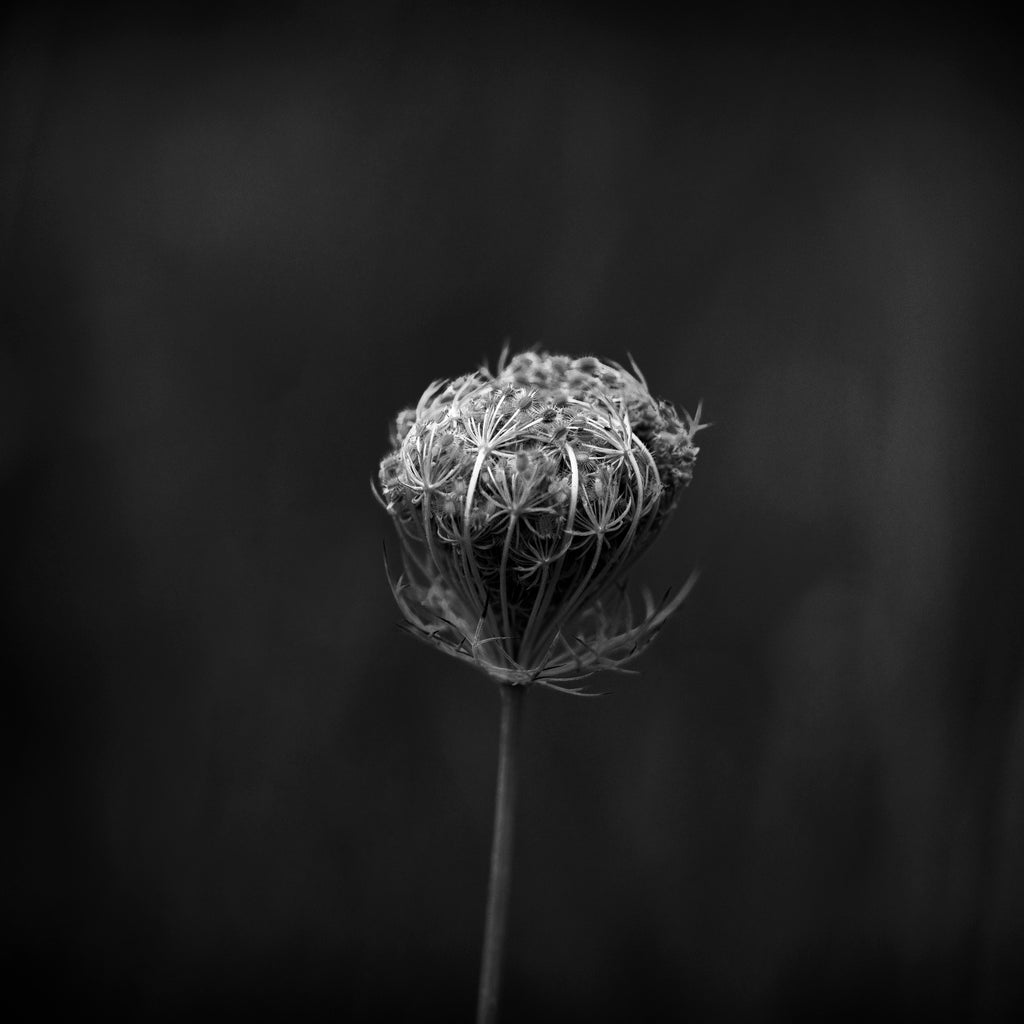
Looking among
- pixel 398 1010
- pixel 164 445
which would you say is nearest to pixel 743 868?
pixel 398 1010

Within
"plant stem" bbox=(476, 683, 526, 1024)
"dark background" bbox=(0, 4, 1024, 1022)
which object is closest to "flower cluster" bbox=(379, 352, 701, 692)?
"plant stem" bbox=(476, 683, 526, 1024)

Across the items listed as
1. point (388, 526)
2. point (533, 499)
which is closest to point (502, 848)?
point (533, 499)

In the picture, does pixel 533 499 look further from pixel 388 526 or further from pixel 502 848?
pixel 388 526

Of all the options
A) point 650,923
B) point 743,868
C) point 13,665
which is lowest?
point 650,923

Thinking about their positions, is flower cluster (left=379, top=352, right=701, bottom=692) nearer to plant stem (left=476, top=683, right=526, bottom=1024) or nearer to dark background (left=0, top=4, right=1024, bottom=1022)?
plant stem (left=476, top=683, right=526, bottom=1024)

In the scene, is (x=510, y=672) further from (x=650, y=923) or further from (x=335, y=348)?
(x=650, y=923)

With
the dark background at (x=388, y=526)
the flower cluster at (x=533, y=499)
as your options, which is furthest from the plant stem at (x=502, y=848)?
the dark background at (x=388, y=526)

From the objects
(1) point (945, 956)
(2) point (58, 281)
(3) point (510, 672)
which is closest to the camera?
(3) point (510, 672)

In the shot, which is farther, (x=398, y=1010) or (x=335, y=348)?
(x=398, y=1010)
